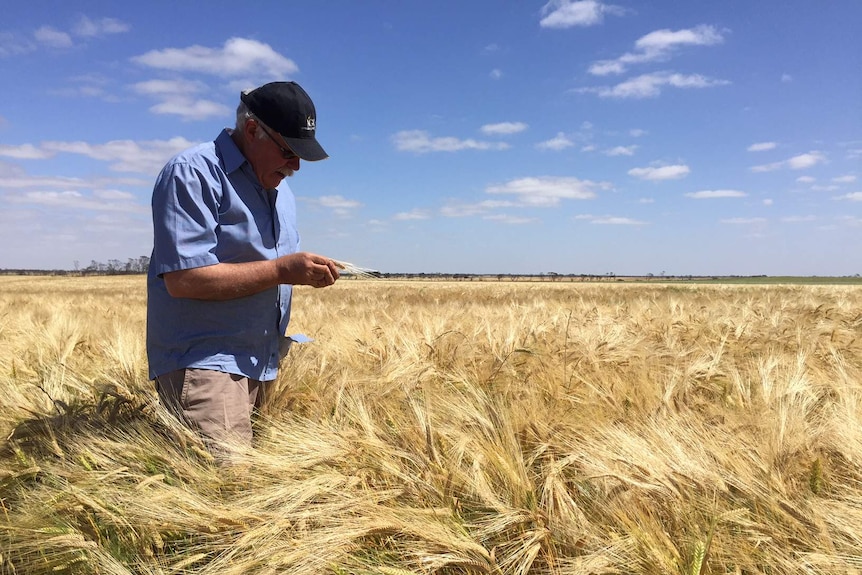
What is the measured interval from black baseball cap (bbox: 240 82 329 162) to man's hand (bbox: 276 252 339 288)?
45 centimetres

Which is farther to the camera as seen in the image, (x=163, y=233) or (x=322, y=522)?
(x=163, y=233)

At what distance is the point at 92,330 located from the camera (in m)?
4.86

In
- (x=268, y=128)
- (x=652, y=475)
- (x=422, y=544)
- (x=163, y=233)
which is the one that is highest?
(x=268, y=128)

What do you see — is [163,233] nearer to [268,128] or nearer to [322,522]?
[268,128]

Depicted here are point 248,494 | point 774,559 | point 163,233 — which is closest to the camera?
point 774,559

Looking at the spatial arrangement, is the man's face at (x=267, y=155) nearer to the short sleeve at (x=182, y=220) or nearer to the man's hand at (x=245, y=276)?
the short sleeve at (x=182, y=220)

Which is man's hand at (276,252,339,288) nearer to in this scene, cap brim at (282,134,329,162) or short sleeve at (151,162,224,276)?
short sleeve at (151,162,224,276)

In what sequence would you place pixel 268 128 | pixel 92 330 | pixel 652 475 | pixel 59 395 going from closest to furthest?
pixel 652 475 < pixel 268 128 < pixel 59 395 < pixel 92 330

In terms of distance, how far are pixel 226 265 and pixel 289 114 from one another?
63 centimetres

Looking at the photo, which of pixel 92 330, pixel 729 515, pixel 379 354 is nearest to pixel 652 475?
pixel 729 515

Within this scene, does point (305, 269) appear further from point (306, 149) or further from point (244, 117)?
point (244, 117)

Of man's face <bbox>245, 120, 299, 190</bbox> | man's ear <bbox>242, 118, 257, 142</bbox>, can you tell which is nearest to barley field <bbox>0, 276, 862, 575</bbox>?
man's face <bbox>245, 120, 299, 190</bbox>

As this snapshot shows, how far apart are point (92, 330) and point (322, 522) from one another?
438 cm

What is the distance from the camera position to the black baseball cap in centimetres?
216
